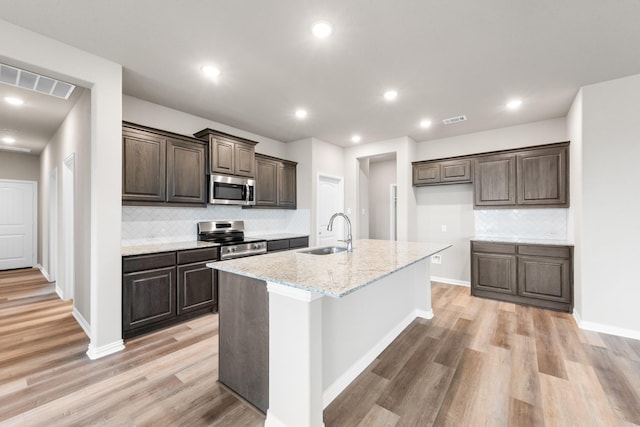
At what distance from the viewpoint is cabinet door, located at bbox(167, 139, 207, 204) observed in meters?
3.38

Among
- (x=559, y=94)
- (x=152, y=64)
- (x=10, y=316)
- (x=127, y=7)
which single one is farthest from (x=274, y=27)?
(x=10, y=316)

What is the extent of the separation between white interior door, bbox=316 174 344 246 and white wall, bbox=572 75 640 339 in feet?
12.1

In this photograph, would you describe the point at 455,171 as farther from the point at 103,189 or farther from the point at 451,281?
the point at 103,189

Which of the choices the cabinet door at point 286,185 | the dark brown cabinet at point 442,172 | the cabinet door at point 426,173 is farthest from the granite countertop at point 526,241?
the cabinet door at point 286,185

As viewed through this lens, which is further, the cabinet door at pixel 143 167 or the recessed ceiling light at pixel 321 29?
the cabinet door at pixel 143 167

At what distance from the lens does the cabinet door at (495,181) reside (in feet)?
13.7

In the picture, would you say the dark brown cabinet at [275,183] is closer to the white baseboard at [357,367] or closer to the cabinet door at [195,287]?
the cabinet door at [195,287]

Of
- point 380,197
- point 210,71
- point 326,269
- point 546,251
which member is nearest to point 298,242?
point 210,71

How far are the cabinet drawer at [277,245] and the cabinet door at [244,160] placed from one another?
1107 mm

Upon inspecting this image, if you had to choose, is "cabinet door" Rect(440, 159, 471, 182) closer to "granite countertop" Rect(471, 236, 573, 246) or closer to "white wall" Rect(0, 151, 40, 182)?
"granite countertop" Rect(471, 236, 573, 246)

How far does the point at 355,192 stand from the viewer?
19.2ft

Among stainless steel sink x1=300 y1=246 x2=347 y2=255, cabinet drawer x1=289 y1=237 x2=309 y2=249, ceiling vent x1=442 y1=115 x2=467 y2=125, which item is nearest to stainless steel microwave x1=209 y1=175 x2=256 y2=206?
cabinet drawer x1=289 y1=237 x2=309 y2=249

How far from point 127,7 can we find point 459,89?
10.5 ft

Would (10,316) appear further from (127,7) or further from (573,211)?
(573,211)
